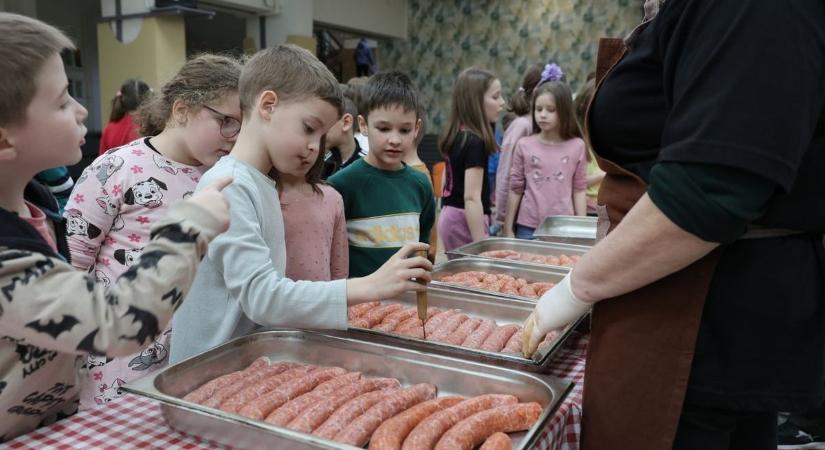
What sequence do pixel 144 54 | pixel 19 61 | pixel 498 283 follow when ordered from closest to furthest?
1. pixel 19 61
2. pixel 498 283
3. pixel 144 54

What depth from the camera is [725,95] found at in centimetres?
84

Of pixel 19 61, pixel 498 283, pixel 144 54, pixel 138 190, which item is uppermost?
pixel 144 54

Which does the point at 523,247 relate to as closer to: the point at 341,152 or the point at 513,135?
the point at 341,152

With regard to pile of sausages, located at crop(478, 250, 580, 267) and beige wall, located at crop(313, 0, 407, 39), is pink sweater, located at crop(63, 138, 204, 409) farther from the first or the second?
beige wall, located at crop(313, 0, 407, 39)

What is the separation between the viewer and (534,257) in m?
2.79

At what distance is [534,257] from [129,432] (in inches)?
79.2

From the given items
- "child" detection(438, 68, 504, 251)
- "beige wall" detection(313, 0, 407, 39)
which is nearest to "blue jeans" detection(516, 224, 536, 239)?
"child" detection(438, 68, 504, 251)

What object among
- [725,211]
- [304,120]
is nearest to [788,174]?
[725,211]

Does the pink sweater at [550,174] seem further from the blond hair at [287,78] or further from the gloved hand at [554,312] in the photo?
the gloved hand at [554,312]

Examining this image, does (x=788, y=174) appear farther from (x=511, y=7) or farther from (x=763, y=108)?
(x=511, y=7)

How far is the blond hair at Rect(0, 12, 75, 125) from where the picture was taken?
3.07ft

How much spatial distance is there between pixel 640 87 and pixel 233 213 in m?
0.91

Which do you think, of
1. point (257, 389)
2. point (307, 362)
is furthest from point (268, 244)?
point (257, 389)

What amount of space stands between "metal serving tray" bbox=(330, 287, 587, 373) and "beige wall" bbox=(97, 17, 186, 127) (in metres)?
5.91
